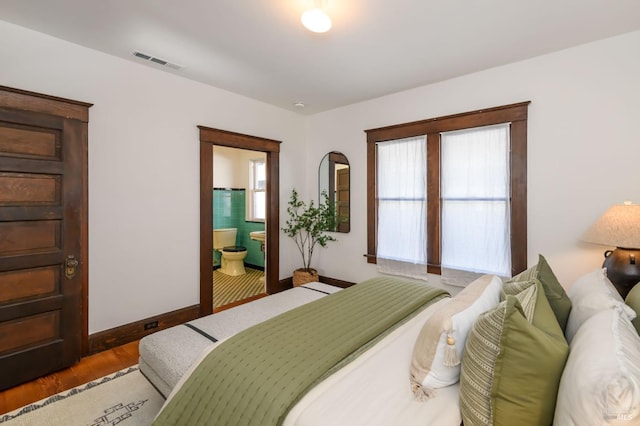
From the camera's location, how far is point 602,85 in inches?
104

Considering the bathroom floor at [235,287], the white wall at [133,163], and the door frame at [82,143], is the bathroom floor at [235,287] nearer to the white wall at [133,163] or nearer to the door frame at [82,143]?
the white wall at [133,163]

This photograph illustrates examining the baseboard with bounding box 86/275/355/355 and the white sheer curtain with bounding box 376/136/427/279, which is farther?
the white sheer curtain with bounding box 376/136/427/279

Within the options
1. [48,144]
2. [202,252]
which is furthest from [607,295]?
[48,144]

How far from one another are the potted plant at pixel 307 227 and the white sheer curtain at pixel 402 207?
2.68 feet

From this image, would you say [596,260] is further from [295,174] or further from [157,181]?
[157,181]

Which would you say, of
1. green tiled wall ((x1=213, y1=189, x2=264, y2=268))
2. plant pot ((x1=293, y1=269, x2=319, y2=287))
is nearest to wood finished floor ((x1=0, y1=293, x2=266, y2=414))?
plant pot ((x1=293, y1=269, x2=319, y2=287))

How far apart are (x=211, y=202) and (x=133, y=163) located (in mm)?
893

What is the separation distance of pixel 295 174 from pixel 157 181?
6.58 feet

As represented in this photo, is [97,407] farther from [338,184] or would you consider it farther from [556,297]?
[338,184]

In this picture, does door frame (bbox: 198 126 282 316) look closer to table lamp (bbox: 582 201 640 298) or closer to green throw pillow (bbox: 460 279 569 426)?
green throw pillow (bbox: 460 279 569 426)

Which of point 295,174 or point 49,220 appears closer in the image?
point 49,220

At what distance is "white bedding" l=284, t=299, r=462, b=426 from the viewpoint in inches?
43.5

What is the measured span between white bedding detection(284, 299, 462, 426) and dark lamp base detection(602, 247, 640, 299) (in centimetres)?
189

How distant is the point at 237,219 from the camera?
21.0 feet
